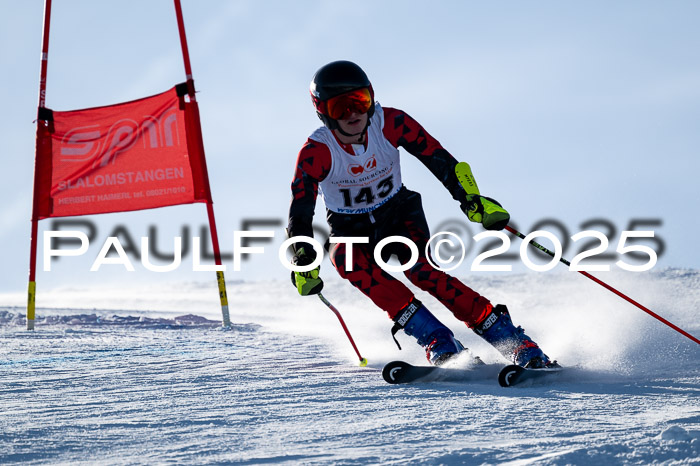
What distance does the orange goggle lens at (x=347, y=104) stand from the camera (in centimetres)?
333

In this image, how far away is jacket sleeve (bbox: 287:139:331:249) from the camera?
3.39 m

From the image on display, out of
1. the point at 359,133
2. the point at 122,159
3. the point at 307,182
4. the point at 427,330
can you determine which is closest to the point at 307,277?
the point at 307,182

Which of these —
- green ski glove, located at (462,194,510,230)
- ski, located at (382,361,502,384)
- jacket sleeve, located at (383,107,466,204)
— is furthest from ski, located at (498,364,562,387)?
jacket sleeve, located at (383,107,466,204)

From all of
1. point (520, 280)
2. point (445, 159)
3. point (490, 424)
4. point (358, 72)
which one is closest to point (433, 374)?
point (490, 424)

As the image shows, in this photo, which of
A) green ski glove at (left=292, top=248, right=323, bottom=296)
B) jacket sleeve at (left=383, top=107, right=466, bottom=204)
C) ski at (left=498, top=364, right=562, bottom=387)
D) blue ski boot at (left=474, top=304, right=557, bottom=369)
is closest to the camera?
ski at (left=498, top=364, right=562, bottom=387)

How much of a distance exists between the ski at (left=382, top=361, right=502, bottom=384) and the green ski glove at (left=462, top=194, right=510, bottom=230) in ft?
2.15

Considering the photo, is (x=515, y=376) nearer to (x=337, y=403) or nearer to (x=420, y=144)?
(x=337, y=403)

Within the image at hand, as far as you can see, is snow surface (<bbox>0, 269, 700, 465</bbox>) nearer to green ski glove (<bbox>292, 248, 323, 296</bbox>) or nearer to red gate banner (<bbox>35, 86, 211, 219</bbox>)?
green ski glove (<bbox>292, 248, 323, 296</bbox>)

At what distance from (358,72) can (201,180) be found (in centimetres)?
432

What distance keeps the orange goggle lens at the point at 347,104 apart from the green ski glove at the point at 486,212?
679mm

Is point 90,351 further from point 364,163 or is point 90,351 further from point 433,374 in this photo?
point 433,374

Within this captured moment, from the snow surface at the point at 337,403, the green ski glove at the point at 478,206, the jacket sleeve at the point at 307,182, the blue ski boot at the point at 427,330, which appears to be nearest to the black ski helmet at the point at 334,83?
Answer: the jacket sleeve at the point at 307,182

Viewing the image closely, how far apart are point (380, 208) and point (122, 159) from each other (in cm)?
473

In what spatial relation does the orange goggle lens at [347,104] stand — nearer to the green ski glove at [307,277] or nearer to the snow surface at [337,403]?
the green ski glove at [307,277]
